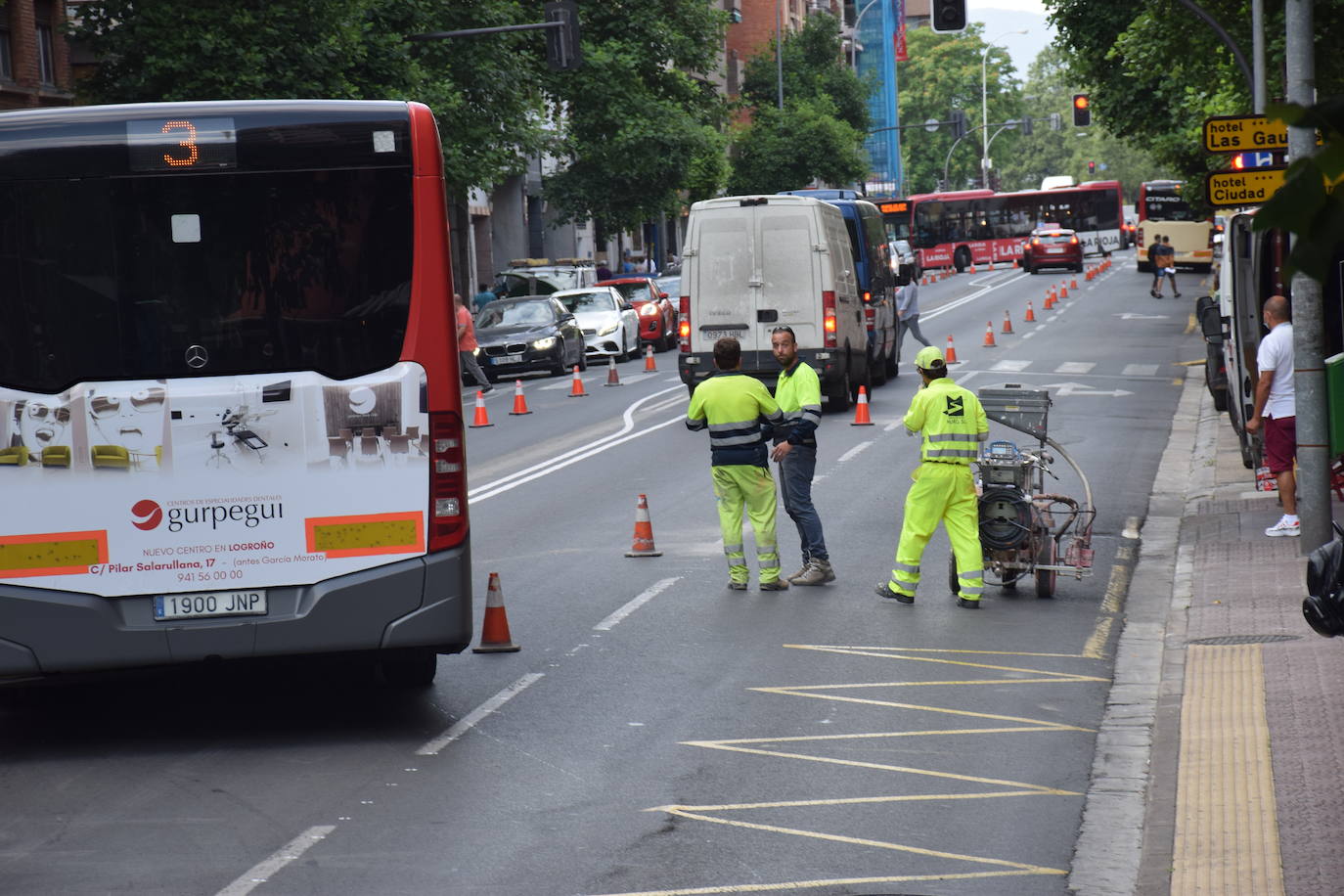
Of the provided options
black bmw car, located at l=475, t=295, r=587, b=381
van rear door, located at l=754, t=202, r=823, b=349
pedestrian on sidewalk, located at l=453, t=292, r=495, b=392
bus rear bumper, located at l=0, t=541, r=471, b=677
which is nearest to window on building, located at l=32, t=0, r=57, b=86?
black bmw car, located at l=475, t=295, r=587, b=381

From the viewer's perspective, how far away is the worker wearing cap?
11688 millimetres

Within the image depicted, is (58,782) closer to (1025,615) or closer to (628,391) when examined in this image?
(1025,615)

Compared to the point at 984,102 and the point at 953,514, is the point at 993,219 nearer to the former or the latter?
the point at 984,102

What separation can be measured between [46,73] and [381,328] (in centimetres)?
2964

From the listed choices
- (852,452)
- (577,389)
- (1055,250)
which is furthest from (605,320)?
(1055,250)

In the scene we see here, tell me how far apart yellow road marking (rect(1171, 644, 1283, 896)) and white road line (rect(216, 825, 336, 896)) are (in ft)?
9.87

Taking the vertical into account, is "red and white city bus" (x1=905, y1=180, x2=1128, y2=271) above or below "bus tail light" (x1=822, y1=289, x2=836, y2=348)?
above

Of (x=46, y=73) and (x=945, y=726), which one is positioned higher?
(x=46, y=73)

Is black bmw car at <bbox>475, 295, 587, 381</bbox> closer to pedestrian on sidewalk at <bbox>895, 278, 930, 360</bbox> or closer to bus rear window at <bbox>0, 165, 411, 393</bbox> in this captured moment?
pedestrian on sidewalk at <bbox>895, 278, 930, 360</bbox>

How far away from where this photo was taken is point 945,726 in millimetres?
8648

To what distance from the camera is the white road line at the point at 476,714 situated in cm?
844

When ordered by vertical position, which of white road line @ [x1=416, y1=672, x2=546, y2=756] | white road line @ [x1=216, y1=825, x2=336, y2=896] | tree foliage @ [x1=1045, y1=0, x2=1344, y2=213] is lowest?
white road line @ [x1=416, y1=672, x2=546, y2=756]

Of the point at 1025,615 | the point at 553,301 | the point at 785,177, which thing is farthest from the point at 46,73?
the point at 785,177

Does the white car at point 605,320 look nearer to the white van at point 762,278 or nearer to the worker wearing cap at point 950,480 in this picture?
the white van at point 762,278
